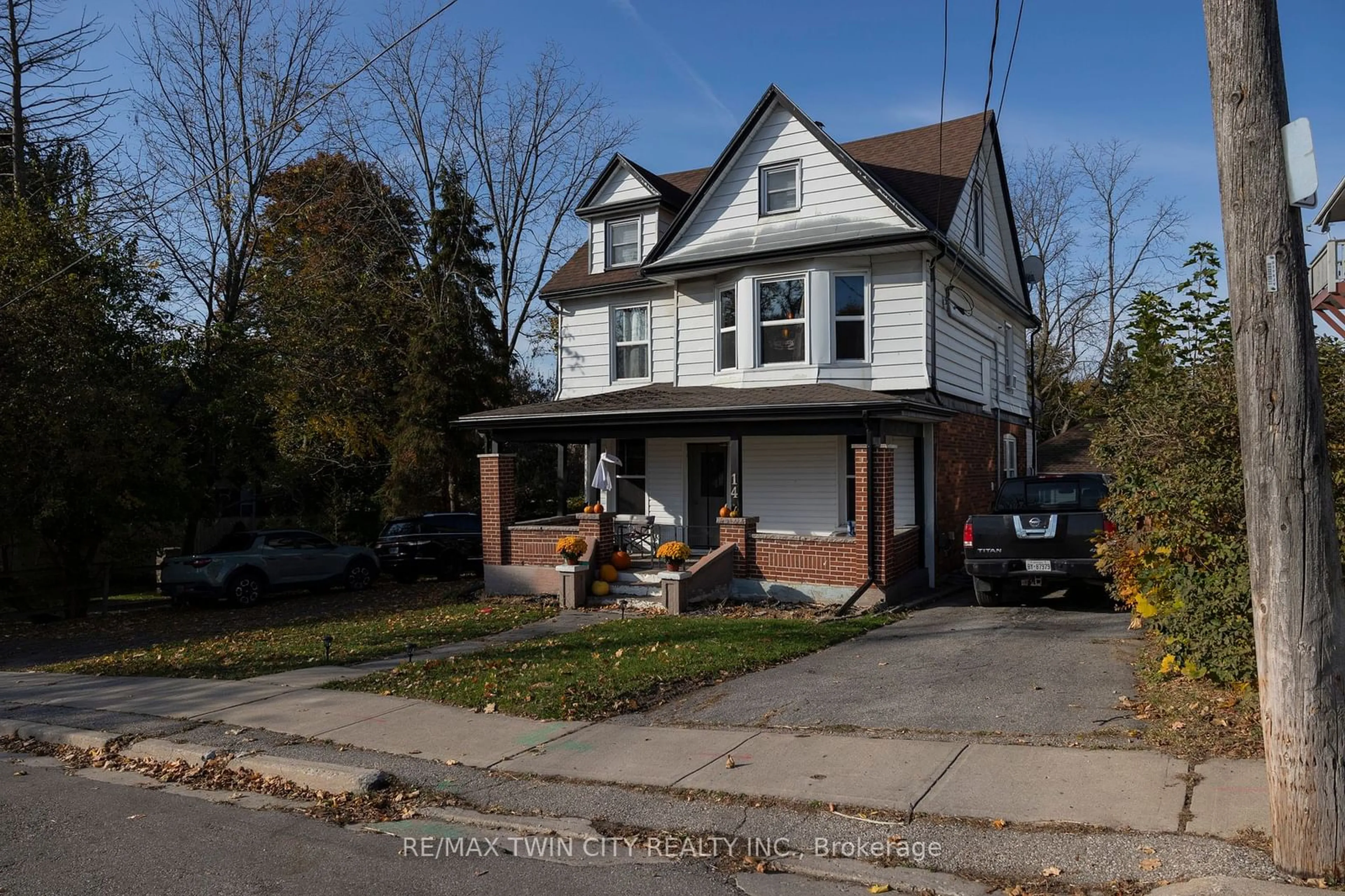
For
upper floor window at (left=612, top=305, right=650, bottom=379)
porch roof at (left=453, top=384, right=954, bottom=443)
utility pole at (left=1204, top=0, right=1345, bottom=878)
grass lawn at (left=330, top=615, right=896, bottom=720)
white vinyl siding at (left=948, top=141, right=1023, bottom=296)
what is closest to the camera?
utility pole at (left=1204, top=0, right=1345, bottom=878)

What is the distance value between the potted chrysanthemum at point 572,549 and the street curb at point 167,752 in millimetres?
7919

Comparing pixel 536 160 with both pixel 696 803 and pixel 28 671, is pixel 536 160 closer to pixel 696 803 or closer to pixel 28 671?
pixel 28 671

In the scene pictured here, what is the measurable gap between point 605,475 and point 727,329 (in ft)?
11.8

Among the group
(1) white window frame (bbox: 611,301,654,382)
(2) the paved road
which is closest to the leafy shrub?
(2) the paved road

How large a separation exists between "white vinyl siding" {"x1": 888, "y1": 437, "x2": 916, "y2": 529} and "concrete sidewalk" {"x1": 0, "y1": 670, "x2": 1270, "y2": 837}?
10.8 metres

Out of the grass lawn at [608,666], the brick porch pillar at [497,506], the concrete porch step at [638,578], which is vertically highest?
the brick porch pillar at [497,506]

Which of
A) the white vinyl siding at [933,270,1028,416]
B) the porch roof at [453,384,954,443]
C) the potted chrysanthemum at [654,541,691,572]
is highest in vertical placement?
the white vinyl siding at [933,270,1028,416]

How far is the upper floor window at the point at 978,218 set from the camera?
1911cm

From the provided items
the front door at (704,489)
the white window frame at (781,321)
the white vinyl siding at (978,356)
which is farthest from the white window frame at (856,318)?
the front door at (704,489)

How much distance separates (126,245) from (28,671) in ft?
37.1

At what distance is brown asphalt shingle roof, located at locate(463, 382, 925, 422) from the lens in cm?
1462

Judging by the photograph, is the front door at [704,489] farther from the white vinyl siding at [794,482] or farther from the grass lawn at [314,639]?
the grass lawn at [314,639]

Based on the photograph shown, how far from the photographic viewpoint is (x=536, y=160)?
3017 cm

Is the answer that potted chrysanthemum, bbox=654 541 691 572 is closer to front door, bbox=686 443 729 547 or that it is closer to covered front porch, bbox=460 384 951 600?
covered front porch, bbox=460 384 951 600
